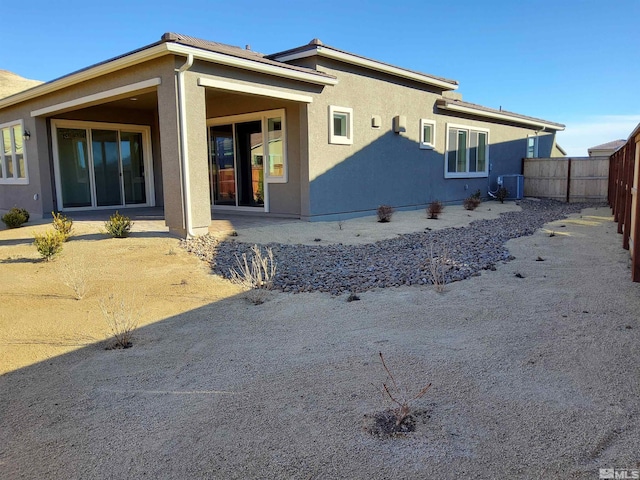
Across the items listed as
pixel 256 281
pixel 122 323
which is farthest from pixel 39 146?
pixel 122 323

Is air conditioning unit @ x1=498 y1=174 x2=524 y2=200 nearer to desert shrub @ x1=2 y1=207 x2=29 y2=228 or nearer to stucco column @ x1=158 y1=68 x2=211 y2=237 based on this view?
stucco column @ x1=158 y1=68 x2=211 y2=237

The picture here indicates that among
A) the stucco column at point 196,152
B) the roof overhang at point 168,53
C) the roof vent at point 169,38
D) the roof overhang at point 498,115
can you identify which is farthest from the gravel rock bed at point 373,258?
the roof overhang at point 498,115

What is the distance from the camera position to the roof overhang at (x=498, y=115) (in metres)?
16.2

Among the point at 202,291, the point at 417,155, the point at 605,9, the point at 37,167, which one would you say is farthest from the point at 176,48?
the point at 605,9

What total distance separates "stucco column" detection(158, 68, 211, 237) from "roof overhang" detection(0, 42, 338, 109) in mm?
473

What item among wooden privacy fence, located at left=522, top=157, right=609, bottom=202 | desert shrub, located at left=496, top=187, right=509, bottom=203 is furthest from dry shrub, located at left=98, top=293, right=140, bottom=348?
wooden privacy fence, located at left=522, top=157, right=609, bottom=202

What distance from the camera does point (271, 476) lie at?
240 centimetres

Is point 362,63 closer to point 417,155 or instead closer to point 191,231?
point 417,155

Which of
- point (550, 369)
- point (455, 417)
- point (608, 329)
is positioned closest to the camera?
point (455, 417)

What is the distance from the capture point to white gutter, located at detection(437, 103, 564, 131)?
53.7ft

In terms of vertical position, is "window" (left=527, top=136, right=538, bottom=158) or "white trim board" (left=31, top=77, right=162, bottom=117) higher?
"white trim board" (left=31, top=77, right=162, bottom=117)

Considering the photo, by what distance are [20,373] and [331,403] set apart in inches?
101

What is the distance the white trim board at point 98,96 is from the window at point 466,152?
10993 millimetres

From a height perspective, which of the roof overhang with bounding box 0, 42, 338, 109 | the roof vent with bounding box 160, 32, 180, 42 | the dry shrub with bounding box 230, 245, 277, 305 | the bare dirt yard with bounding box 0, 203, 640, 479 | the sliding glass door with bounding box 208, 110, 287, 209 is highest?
the roof vent with bounding box 160, 32, 180, 42
